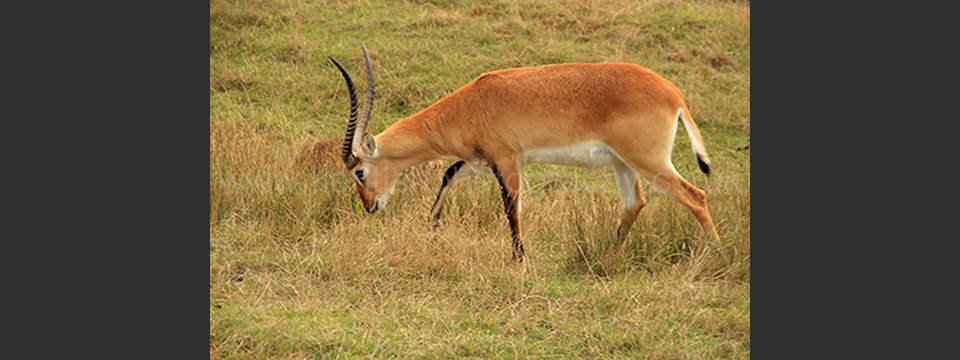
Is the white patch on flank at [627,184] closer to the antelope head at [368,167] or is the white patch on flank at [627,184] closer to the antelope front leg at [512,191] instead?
the antelope front leg at [512,191]

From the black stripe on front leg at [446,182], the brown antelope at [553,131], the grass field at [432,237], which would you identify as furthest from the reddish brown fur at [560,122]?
the grass field at [432,237]

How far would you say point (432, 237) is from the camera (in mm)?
5441

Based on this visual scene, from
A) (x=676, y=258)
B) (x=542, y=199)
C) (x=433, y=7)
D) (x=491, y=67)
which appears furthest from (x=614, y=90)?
(x=433, y=7)

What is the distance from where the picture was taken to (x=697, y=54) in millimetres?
10836

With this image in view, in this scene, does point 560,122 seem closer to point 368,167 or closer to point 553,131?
point 553,131

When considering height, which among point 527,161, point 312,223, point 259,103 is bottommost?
point 259,103

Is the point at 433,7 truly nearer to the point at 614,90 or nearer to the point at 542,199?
the point at 542,199

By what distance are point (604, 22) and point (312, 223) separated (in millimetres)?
6257

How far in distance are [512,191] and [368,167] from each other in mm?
983

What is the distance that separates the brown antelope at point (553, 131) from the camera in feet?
18.0

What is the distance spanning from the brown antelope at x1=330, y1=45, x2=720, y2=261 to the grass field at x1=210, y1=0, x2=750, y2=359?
0.27 m

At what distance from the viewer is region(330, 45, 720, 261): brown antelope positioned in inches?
216

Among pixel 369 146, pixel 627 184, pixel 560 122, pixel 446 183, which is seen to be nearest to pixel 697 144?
pixel 627 184

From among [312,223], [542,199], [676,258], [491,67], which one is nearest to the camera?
[676,258]
